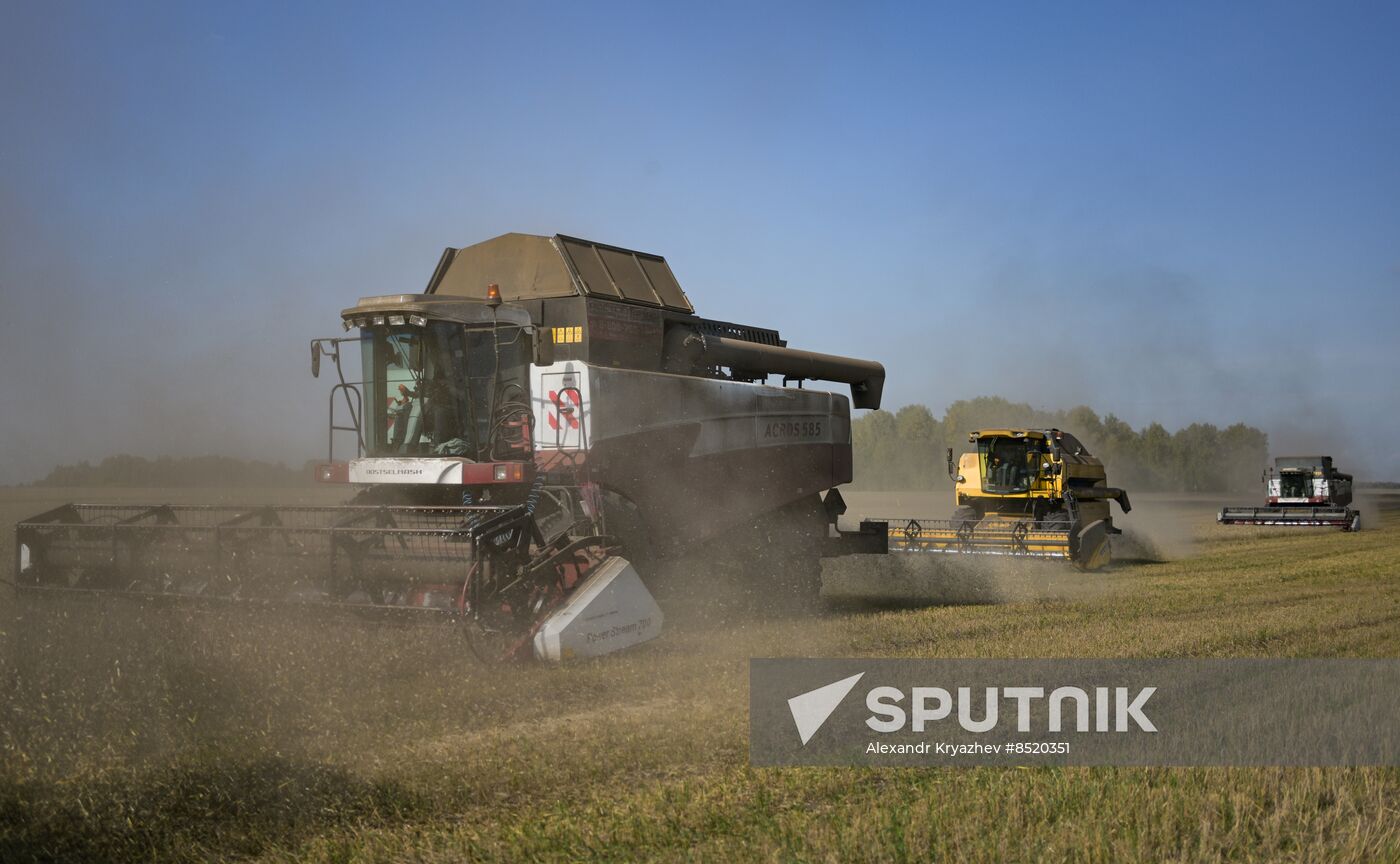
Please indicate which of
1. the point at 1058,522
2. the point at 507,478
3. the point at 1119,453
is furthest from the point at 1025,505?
the point at 1119,453

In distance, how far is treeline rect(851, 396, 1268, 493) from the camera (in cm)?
6275

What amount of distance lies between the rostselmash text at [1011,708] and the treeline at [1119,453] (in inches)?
2054

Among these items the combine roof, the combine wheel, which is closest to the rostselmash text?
the combine roof

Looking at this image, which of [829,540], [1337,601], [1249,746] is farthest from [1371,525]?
[1249,746]

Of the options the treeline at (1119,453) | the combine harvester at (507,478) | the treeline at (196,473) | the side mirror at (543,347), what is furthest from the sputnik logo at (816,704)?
the treeline at (1119,453)

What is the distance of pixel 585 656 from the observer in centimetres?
736

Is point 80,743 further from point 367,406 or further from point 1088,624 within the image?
point 1088,624

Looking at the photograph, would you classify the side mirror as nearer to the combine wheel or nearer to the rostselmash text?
the rostselmash text

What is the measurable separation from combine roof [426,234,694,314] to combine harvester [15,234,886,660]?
0.02 metres

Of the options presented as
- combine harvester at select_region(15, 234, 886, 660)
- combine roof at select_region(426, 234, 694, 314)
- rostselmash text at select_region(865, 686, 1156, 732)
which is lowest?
rostselmash text at select_region(865, 686, 1156, 732)

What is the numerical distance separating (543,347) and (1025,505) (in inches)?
427

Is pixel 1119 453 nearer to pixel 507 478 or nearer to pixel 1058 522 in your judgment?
pixel 1058 522

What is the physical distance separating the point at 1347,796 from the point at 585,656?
4.52 meters

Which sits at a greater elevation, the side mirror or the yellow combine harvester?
the side mirror
